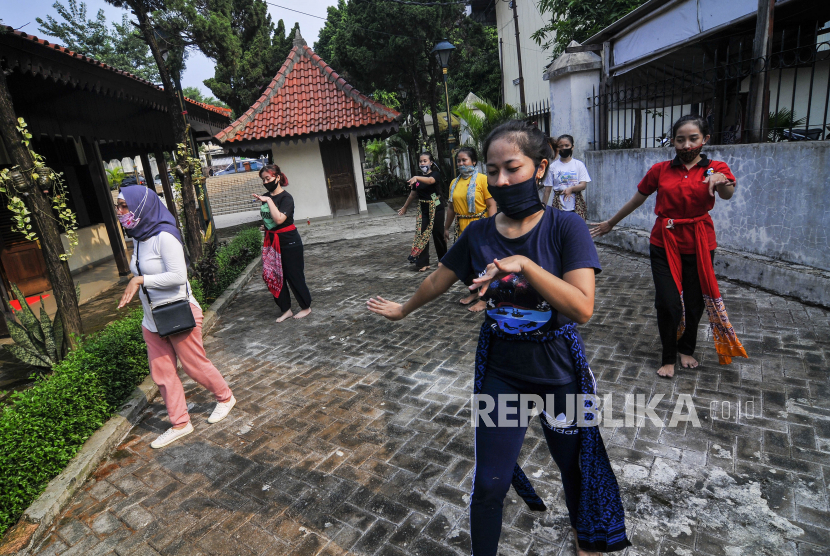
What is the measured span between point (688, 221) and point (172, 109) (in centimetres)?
820

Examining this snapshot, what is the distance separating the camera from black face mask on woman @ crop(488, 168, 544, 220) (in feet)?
6.35

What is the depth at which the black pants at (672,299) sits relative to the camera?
3801mm

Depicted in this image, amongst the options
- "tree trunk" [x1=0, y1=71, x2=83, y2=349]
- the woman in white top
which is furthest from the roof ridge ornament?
"tree trunk" [x1=0, y1=71, x2=83, y2=349]

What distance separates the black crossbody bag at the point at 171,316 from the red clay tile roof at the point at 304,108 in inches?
472

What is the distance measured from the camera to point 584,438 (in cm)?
208

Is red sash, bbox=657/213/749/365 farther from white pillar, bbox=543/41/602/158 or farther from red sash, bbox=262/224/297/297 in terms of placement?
white pillar, bbox=543/41/602/158

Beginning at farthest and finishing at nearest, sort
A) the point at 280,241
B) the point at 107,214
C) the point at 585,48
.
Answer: the point at 107,214
the point at 585,48
the point at 280,241

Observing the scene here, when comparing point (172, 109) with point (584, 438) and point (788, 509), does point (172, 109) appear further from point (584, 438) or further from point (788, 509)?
point (788, 509)

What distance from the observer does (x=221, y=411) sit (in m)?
4.03

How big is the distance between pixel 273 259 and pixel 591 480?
4869 mm

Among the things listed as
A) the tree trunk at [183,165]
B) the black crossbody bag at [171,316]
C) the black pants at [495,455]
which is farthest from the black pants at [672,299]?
the tree trunk at [183,165]

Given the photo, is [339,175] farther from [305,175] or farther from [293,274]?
[293,274]

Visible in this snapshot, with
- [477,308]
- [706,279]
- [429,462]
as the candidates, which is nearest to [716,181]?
[706,279]

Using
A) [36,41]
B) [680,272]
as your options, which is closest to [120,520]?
[680,272]
